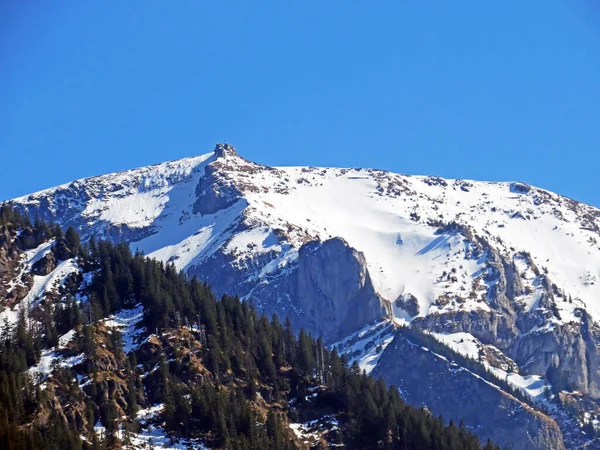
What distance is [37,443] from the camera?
19000 cm

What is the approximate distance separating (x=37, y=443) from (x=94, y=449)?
10.6 metres

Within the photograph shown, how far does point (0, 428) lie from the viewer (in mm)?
182000

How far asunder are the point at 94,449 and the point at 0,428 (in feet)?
64.4

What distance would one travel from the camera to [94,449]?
198 m

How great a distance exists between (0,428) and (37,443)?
9301 mm

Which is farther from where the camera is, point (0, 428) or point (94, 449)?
point (94, 449)
